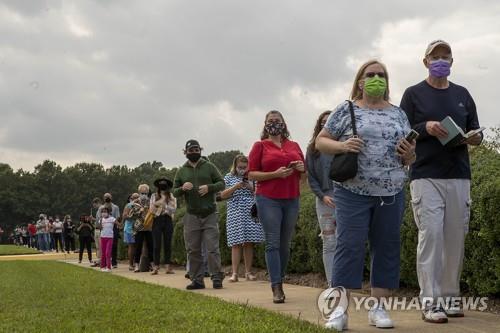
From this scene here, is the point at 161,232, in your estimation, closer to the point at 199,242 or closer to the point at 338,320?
the point at 199,242

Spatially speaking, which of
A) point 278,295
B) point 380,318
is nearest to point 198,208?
point 278,295

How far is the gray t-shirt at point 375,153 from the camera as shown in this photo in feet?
14.8

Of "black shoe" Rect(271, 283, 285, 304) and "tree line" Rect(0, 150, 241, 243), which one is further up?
"tree line" Rect(0, 150, 241, 243)

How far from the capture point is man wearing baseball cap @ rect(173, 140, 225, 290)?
8.37 metres

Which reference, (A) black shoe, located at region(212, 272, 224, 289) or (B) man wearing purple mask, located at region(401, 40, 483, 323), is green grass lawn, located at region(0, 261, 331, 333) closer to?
(A) black shoe, located at region(212, 272, 224, 289)

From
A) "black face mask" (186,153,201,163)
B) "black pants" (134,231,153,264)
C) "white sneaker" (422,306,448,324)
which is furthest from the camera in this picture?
"black pants" (134,231,153,264)

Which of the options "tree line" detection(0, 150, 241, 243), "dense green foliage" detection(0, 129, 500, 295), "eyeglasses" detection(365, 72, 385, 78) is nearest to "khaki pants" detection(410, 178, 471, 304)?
"dense green foliage" detection(0, 129, 500, 295)

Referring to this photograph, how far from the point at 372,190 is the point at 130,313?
7.75ft

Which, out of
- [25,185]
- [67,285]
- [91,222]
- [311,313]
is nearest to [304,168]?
[311,313]

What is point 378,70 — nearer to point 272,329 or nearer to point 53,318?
point 272,329

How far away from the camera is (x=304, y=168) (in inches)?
255

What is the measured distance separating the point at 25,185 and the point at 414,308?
107553 mm

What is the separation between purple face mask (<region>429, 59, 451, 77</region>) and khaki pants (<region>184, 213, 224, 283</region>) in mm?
4230

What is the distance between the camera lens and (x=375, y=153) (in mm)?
4523
